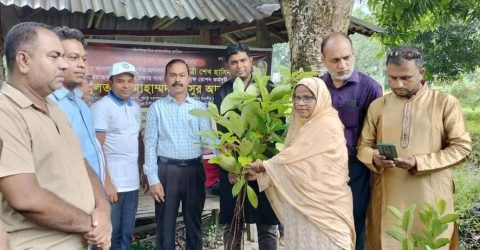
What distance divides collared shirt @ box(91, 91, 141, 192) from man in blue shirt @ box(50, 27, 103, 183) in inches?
20.8

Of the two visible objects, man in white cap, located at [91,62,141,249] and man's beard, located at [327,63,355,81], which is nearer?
man's beard, located at [327,63,355,81]

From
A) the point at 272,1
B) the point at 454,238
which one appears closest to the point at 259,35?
the point at 272,1

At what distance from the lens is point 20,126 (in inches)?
62.4

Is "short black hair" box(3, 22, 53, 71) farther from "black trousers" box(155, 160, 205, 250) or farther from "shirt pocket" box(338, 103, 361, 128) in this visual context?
"shirt pocket" box(338, 103, 361, 128)

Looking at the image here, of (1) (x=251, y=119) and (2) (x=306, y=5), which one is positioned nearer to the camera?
(1) (x=251, y=119)

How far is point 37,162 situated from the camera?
1627 mm

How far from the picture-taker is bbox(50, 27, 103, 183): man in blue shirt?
2682mm

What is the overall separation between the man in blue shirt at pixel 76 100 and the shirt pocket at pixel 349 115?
1583mm

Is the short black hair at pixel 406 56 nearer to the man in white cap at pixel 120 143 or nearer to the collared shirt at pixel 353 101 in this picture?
the collared shirt at pixel 353 101

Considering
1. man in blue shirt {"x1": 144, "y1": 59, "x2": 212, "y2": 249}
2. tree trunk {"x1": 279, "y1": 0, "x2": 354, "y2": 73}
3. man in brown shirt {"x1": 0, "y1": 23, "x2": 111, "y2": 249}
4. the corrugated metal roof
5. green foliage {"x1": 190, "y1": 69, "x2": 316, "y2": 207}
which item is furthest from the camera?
the corrugated metal roof

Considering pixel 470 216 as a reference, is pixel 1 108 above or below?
above

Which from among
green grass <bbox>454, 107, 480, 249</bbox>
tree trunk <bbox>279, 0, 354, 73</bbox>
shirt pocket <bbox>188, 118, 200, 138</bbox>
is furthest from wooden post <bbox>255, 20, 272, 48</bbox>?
green grass <bbox>454, 107, 480, 249</bbox>

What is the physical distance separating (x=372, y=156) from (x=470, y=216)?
7.32ft

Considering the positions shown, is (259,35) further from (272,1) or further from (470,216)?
(470,216)
